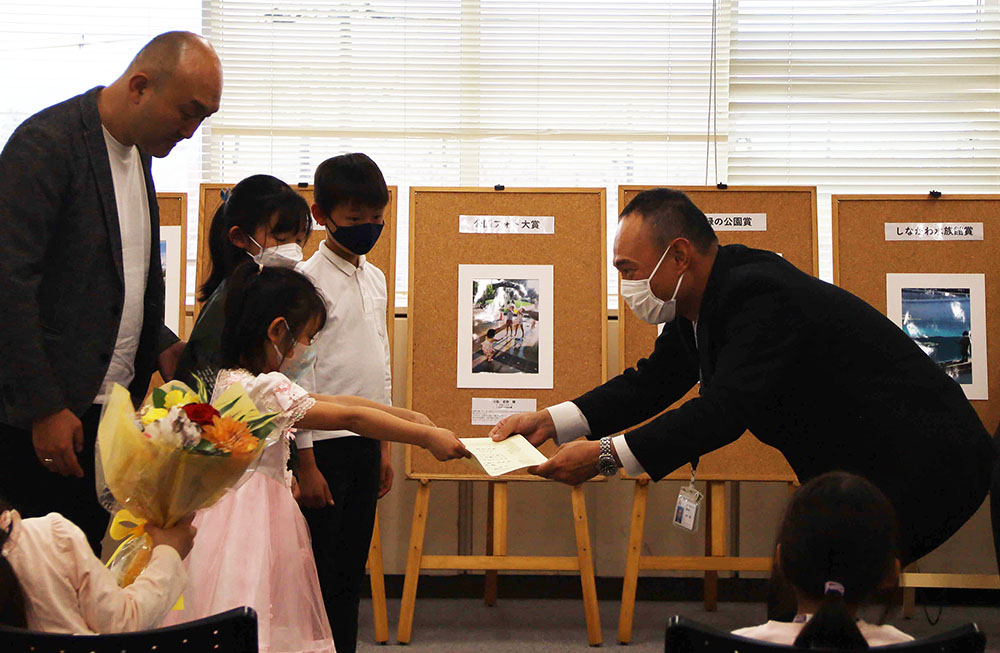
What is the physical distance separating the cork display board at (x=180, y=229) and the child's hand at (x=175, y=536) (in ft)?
8.68

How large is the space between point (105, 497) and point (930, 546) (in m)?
1.86

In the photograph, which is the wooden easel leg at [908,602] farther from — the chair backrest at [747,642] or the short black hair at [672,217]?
the chair backrest at [747,642]

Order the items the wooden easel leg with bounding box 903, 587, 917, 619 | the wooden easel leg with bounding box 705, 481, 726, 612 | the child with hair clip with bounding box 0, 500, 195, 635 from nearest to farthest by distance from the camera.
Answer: the child with hair clip with bounding box 0, 500, 195, 635
the wooden easel leg with bounding box 705, 481, 726, 612
the wooden easel leg with bounding box 903, 587, 917, 619

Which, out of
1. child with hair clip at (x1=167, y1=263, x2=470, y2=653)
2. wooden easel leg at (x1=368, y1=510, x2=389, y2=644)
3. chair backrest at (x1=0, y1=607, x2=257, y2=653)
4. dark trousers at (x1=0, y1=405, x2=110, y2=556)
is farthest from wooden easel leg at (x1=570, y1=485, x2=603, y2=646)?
chair backrest at (x1=0, y1=607, x2=257, y2=653)

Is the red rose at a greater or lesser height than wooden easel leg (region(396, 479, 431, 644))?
greater

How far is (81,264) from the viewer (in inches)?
81.8

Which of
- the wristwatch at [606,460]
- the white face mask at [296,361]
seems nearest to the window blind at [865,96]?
the wristwatch at [606,460]

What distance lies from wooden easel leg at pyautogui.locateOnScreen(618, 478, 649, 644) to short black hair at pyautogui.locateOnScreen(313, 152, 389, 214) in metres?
1.71

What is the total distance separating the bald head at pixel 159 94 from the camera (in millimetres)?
2164

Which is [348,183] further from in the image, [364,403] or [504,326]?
[504,326]

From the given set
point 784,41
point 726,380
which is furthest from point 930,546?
point 784,41

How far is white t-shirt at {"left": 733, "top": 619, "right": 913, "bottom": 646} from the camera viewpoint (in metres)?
1.41

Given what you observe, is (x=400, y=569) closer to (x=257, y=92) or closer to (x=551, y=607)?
(x=551, y=607)

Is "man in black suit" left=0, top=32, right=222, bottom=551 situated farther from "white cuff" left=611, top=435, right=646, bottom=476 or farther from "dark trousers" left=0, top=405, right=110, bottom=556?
"white cuff" left=611, top=435, right=646, bottom=476
